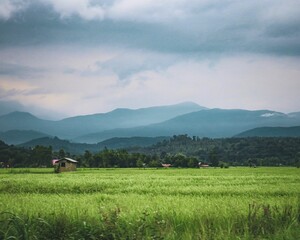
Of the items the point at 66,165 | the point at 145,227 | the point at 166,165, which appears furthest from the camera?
the point at 166,165

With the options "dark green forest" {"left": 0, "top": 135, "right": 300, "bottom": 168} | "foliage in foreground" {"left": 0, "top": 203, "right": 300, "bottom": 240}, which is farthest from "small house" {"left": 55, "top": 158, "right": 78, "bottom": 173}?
"foliage in foreground" {"left": 0, "top": 203, "right": 300, "bottom": 240}

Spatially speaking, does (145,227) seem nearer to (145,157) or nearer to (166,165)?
(145,157)

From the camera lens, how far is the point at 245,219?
8.25 metres

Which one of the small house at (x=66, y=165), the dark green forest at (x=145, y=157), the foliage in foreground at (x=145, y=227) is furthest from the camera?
the dark green forest at (x=145, y=157)

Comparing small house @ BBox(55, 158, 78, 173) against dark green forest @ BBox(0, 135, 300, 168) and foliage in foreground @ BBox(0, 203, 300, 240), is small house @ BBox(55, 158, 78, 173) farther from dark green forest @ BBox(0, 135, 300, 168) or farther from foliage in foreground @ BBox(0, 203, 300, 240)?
foliage in foreground @ BBox(0, 203, 300, 240)

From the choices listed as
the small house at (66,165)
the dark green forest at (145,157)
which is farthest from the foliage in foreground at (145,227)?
the dark green forest at (145,157)

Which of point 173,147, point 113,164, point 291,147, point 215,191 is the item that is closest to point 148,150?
point 173,147

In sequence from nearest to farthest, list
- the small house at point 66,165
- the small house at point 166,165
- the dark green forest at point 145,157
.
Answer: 1. the small house at point 66,165
2. the dark green forest at point 145,157
3. the small house at point 166,165

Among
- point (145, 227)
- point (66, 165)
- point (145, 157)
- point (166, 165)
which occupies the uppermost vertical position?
point (145, 227)

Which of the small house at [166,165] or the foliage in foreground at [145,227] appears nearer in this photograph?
the foliage in foreground at [145,227]

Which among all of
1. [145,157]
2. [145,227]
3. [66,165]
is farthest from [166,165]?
[145,227]

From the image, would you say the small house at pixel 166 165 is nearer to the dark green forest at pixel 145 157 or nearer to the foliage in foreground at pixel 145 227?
the dark green forest at pixel 145 157

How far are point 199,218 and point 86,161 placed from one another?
69.9 m

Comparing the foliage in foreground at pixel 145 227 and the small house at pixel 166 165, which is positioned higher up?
the foliage in foreground at pixel 145 227
